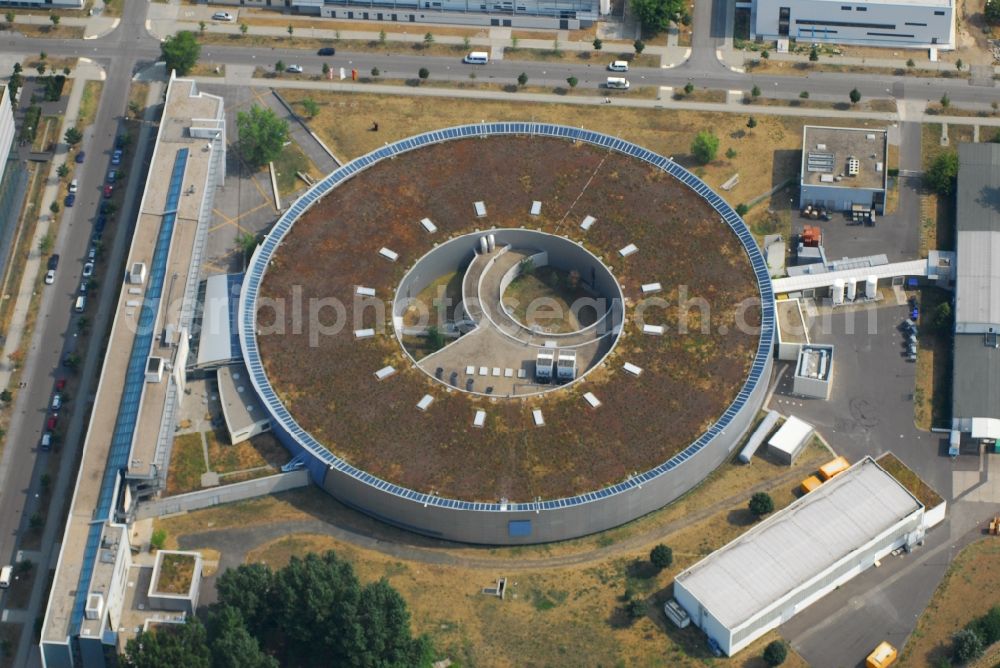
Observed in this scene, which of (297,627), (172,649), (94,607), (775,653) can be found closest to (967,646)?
(775,653)

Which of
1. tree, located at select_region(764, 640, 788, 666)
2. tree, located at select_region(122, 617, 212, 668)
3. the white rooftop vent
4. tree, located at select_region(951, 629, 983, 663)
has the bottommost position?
tree, located at select_region(122, 617, 212, 668)

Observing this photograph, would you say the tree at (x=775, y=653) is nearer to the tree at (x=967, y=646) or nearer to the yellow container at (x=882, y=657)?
the yellow container at (x=882, y=657)

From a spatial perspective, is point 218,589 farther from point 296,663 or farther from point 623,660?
point 623,660

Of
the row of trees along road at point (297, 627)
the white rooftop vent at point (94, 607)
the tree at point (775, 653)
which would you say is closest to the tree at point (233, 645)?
the row of trees along road at point (297, 627)

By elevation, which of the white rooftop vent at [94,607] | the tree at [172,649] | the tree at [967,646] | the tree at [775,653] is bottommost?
the tree at [172,649]

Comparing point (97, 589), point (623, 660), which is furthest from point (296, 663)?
point (623, 660)

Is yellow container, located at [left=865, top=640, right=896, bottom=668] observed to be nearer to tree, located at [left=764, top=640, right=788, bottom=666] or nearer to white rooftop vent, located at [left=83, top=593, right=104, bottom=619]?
tree, located at [left=764, top=640, right=788, bottom=666]

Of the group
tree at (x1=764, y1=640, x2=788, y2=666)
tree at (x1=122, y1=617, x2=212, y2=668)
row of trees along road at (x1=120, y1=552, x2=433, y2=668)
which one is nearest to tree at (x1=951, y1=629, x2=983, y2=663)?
tree at (x1=764, y1=640, x2=788, y2=666)
